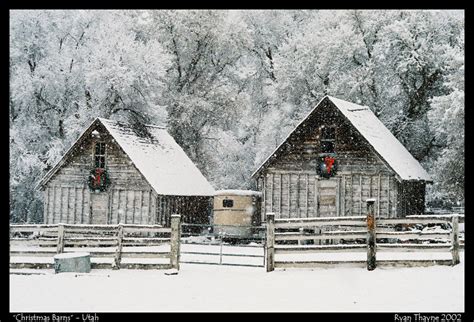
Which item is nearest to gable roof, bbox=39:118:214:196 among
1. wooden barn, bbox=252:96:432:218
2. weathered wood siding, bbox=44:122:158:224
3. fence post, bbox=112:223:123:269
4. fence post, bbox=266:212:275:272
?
weathered wood siding, bbox=44:122:158:224

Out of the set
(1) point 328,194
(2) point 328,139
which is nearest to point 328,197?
(1) point 328,194

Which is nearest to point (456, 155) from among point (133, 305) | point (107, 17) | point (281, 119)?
point (281, 119)

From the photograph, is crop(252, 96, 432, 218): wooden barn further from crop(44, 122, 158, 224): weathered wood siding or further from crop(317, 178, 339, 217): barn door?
crop(44, 122, 158, 224): weathered wood siding

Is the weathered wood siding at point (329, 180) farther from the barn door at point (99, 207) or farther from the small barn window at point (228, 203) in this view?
the barn door at point (99, 207)

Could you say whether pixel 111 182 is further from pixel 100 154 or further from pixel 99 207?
pixel 100 154

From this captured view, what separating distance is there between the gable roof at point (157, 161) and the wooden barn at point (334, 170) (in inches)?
220

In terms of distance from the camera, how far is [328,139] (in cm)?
2773

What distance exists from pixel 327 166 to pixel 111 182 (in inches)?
441

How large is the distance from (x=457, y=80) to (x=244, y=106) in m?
23.3

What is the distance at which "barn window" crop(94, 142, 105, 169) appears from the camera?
31.1 metres

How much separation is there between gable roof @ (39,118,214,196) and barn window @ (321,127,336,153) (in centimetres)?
839

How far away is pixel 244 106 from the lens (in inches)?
2005

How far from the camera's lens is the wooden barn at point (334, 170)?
26625 millimetres
